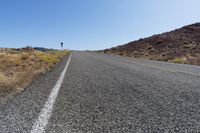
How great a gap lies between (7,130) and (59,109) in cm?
126

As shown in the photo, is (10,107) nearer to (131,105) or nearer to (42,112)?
(42,112)

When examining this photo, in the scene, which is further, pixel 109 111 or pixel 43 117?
pixel 109 111

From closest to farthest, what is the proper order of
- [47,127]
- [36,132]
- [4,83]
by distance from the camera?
[36,132] < [47,127] < [4,83]

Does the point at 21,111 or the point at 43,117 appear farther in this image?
the point at 21,111

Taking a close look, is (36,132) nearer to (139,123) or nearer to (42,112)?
(42,112)

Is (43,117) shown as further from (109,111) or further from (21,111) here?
(109,111)

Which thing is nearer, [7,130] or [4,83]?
[7,130]

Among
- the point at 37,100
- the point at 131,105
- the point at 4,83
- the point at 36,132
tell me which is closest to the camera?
the point at 36,132

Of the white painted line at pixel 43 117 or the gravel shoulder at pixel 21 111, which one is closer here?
the white painted line at pixel 43 117

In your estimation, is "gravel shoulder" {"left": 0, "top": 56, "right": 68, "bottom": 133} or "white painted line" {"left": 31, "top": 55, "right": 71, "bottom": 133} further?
"gravel shoulder" {"left": 0, "top": 56, "right": 68, "bottom": 133}

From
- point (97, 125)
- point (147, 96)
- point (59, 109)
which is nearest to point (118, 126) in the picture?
point (97, 125)

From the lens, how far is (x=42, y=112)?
4305 mm

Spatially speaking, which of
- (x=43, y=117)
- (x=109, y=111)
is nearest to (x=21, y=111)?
(x=43, y=117)

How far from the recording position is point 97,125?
356 centimetres
